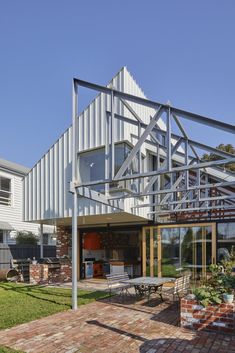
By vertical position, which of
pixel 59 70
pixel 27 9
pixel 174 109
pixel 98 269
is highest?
pixel 27 9

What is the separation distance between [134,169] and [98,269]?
256 inches

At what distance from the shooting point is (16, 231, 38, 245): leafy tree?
72.8ft

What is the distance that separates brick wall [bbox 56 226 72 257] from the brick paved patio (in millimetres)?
8086

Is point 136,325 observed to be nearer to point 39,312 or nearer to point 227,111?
point 39,312

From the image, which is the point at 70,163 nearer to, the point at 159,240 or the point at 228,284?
the point at 159,240

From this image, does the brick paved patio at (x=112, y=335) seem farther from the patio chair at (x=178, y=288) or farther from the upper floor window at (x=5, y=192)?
the upper floor window at (x=5, y=192)

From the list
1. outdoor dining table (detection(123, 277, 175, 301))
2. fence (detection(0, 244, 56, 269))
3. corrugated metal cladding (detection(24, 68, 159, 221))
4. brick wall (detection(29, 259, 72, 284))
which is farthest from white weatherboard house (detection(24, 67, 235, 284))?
fence (detection(0, 244, 56, 269))

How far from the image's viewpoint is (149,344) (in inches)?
224

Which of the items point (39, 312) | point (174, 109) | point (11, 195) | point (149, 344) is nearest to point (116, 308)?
point (39, 312)

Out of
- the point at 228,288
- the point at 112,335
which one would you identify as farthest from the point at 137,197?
the point at 112,335

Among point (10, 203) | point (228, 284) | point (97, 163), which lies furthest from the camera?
point (10, 203)

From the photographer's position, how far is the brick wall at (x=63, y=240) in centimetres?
1612

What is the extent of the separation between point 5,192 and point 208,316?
59.9ft

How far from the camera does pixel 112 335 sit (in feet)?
20.3
